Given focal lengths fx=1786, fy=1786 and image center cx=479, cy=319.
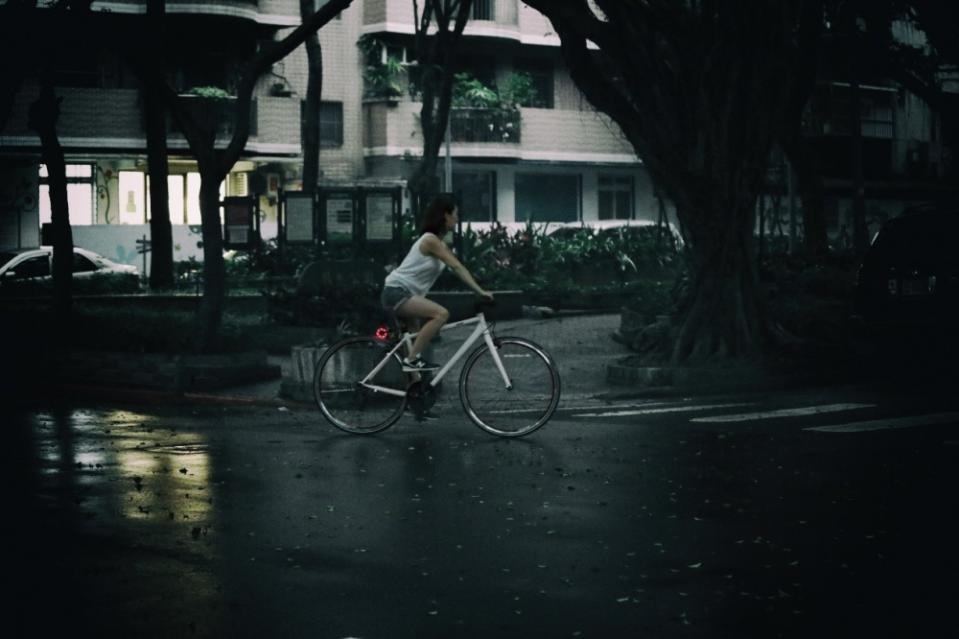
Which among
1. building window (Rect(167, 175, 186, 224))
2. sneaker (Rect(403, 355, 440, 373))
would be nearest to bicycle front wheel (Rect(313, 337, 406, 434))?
sneaker (Rect(403, 355, 440, 373))

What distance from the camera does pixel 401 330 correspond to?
14.1 m

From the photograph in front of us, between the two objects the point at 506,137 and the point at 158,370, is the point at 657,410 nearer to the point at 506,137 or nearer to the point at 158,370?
the point at 158,370

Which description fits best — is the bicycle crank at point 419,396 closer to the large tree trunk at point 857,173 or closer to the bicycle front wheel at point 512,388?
the bicycle front wheel at point 512,388

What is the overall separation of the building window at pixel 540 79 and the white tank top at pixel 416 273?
39528 mm

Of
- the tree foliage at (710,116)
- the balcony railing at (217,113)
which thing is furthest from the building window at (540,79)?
the tree foliage at (710,116)

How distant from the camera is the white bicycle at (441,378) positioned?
13.8m

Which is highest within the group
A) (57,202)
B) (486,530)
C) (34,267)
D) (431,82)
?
(431,82)

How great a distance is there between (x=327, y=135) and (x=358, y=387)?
118 ft

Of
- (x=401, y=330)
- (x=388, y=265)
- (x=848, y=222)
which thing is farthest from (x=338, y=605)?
(x=848, y=222)

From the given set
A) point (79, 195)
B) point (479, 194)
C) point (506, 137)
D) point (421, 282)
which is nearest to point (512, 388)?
point (421, 282)

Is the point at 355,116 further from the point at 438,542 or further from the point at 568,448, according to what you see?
the point at 438,542

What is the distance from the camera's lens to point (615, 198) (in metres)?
56.0

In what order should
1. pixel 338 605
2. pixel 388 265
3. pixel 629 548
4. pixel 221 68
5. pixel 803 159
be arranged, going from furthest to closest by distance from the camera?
pixel 221 68 < pixel 803 159 < pixel 388 265 < pixel 629 548 < pixel 338 605

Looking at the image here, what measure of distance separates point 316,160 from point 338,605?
35.2m
